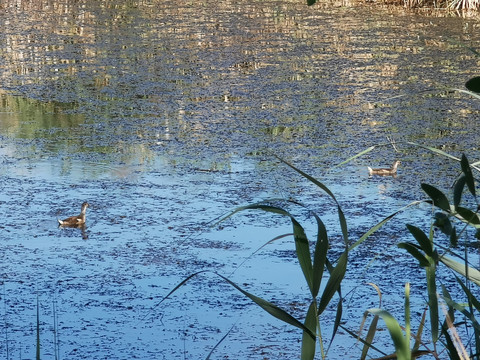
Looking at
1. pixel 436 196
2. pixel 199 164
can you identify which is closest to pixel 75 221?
pixel 199 164

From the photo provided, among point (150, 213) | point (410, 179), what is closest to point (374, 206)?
point (410, 179)

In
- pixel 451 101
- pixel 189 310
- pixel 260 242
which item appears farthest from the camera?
pixel 451 101

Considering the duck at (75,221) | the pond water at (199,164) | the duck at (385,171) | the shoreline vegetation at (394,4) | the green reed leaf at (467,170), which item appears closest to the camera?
the green reed leaf at (467,170)

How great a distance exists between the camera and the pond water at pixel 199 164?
12.1ft

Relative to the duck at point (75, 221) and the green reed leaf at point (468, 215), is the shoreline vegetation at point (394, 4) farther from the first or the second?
the green reed leaf at point (468, 215)

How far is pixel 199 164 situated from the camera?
19.8ft

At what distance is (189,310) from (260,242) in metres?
0.90

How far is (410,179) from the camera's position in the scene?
563cm

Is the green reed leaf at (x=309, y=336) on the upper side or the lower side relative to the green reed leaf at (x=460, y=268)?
lower

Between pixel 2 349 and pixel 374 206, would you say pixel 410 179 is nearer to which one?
pixel 374 206

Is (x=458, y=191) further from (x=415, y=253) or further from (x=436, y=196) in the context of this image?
(x=415, y=253)

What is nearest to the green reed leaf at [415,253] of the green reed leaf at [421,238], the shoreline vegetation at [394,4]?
the green reed leaf at [421,238]

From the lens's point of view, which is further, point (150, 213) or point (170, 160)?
point (170, 160)

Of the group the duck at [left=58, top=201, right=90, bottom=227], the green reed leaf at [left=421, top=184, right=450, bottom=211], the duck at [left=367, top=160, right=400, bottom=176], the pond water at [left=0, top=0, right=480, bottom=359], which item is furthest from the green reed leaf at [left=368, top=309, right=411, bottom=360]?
the duck at [left=367, top=160, right=400, bottom=176]
